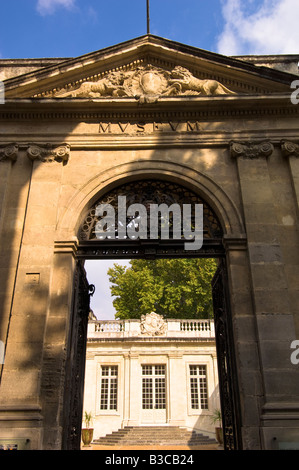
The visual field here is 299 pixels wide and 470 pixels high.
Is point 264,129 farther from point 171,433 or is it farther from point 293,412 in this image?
point 171,433

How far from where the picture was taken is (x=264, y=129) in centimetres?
848

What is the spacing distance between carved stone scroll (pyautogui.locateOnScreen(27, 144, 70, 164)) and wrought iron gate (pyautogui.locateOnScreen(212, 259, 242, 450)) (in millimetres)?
3868

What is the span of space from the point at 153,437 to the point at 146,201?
13110 mm

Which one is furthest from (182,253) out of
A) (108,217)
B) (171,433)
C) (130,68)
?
(171,433)

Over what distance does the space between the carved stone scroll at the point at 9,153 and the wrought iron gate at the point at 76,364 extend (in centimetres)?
260

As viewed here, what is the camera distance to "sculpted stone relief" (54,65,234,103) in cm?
894

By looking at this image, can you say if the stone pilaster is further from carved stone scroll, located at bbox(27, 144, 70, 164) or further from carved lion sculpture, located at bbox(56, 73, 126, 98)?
carved stone scroll, located at bbox(27, 144, 70, 164)

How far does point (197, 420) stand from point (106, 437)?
4.35 m

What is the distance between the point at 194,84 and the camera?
9047 millimetres

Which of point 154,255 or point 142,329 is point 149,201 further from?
point 142,329

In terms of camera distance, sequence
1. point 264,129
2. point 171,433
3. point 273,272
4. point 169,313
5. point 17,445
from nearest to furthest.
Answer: point 17,445
point 273,272
point 264,129
point 171,433
point 169,313

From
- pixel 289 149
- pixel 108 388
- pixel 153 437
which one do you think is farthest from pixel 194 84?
pixel 108 388

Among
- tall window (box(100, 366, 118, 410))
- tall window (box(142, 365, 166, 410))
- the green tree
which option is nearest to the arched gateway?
tall window (box(142, 365, 166, 410))

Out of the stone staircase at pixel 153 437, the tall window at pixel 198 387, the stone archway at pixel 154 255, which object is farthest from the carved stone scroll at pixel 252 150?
the tall window at pixel 198 387
